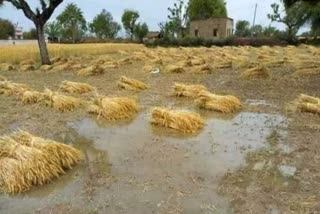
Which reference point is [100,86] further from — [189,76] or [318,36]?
[318,36]

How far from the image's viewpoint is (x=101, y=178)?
4.91 metres

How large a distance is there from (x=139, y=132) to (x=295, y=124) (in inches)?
106

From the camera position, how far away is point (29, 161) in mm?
4793

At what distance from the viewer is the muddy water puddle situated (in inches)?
166

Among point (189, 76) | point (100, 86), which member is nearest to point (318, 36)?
point (189, 76)

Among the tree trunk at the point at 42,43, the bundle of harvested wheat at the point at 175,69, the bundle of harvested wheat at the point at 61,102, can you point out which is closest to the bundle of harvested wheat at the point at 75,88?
the bundle of harvested wheat at the point at 61,102

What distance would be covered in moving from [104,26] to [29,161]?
62425 millimetres

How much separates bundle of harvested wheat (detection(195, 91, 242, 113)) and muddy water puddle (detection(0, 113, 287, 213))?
2.31ft

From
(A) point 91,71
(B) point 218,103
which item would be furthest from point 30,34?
(B) point 218,103

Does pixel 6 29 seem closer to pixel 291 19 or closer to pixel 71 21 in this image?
pixel 71 21

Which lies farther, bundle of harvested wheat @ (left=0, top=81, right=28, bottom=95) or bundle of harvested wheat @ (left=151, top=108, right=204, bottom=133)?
bundle of harvested wheat @ (left=0, top=81, right=28, bottom=95)

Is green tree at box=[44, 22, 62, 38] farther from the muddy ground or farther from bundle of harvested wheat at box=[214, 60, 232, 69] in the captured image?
the muddy ground

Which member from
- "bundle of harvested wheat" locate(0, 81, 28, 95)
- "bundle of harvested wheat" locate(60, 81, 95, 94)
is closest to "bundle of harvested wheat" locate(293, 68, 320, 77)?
"bundle of harvested wheat" locate(60, 81, 95, 94)

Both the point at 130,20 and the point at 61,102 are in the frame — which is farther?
the point at 130,20
